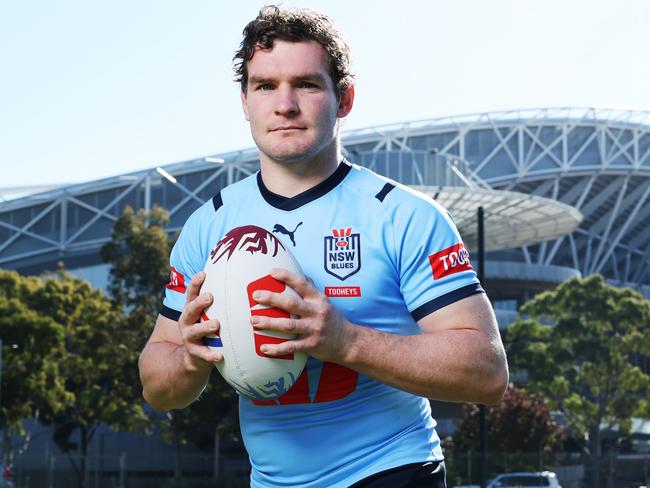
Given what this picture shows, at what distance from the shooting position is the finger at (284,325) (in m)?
3.36

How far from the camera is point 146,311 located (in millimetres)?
40281

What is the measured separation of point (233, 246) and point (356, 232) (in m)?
0.45

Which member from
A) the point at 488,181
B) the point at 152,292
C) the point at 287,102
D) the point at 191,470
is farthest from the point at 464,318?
the point at 488,181

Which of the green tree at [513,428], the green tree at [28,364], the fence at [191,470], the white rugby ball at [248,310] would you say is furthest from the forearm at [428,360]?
the green tree at [513,428]

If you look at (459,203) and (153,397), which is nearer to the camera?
(153,397)

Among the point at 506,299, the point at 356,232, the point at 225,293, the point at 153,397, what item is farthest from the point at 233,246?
the point at 506,299

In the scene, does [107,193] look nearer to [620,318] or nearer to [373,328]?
[620,318]

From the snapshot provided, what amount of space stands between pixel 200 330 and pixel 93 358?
128 feet

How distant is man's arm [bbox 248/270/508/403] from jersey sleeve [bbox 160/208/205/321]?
2.39 feet

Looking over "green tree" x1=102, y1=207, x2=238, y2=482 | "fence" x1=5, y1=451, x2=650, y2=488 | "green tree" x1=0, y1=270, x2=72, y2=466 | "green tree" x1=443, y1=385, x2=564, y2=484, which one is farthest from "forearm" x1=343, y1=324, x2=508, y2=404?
"green tree" x1=443, y1=385, x2=564, y2=484

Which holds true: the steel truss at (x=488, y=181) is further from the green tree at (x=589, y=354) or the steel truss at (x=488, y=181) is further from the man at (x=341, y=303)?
the man at (x=341, y=303)

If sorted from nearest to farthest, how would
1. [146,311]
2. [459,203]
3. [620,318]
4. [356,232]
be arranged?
[356,232], [146,311], [459,203], [620,318]

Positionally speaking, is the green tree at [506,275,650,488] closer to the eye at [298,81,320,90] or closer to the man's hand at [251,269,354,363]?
the eye at [298,81,320,90]

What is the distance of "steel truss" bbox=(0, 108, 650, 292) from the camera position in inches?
2849
